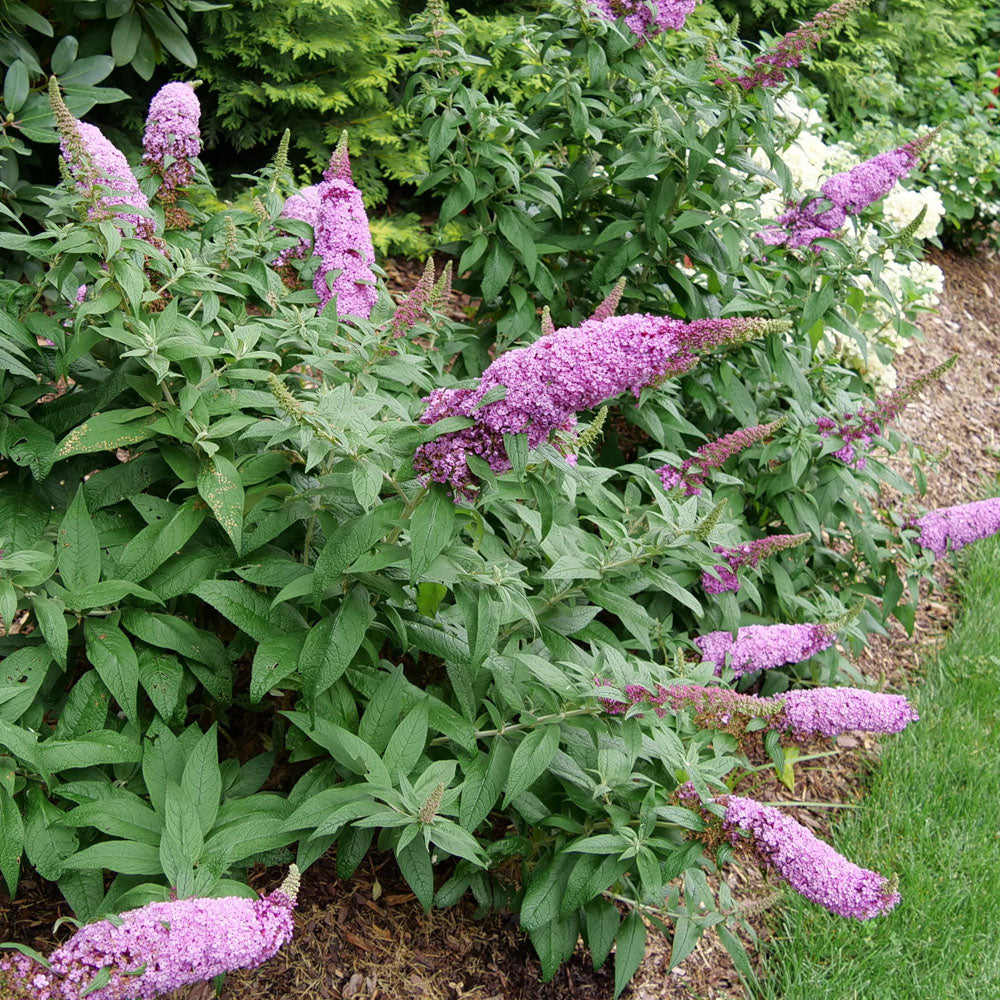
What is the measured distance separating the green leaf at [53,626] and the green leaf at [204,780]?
37 centimetres

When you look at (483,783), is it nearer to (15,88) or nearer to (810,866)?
(810,866)

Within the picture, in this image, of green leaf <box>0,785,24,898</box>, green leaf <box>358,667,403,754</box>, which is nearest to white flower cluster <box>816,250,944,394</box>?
green leaf <box>358,667,403,754</box>

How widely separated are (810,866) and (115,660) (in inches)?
65.9

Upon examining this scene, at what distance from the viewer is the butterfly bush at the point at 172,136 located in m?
2.83

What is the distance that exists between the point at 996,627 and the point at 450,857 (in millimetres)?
3088

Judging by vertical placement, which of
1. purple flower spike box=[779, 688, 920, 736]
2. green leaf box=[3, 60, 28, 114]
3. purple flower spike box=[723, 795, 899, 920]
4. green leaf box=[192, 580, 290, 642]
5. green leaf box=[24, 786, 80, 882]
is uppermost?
purple flower spike box=[779, 688, 920, 736]

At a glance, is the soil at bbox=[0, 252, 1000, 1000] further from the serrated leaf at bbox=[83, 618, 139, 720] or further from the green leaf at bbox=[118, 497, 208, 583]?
the green leaf at bbox=[118, 497, 208, 583]

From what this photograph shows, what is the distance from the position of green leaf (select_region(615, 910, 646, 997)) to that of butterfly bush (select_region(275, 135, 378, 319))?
180cm

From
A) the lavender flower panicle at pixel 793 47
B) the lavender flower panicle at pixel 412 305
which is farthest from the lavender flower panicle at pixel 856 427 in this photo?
the lavender flower panicle at pixel 412 305

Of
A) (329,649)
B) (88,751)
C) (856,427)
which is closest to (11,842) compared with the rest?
(88,751)

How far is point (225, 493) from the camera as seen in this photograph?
7.98ft

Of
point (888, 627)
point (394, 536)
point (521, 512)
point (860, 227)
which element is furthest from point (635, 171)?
point (888, 627)

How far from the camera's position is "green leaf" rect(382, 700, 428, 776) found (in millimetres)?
2392

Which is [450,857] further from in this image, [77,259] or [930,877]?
[77,259]
